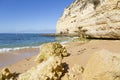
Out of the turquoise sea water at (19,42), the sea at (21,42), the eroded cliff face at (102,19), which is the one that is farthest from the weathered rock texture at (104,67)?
the turquoise sea water at (19,42)

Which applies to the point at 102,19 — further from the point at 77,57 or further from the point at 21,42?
the point at 21,42

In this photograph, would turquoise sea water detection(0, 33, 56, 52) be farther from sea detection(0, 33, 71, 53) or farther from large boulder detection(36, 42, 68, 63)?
large boulder detection(36, 42, 68, 63)

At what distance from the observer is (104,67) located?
366cm

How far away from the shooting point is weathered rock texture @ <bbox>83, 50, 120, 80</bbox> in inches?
140

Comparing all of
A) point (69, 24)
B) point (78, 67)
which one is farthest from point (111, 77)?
point (69, 24)

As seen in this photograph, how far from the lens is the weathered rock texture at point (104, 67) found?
3.56 m

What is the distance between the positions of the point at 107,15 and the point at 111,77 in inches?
263

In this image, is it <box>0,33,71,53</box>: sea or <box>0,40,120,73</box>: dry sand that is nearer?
<box>0,40,120,73</box>: dry sand

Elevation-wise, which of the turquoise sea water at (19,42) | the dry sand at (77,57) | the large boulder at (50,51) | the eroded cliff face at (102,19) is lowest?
the turquoise sea water at (19,42)

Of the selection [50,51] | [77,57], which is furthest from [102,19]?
[50,51]

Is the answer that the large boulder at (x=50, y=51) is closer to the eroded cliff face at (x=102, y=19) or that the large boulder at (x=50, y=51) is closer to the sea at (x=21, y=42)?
the eroded cliff face at (x=102, y=19)

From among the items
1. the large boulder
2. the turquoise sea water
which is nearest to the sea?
the turquoise sea water

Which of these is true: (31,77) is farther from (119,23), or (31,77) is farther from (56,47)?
(119,23)

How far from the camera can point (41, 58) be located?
23.5ft
